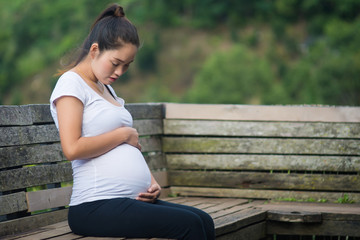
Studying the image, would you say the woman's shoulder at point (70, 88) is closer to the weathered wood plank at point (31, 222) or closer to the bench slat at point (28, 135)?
the bench slat at point (28, 135)

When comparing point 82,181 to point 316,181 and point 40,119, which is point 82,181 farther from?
point 316,181

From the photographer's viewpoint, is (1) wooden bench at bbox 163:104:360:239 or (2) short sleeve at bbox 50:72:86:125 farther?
(1) wooden bench at bbox 163:104:360:239

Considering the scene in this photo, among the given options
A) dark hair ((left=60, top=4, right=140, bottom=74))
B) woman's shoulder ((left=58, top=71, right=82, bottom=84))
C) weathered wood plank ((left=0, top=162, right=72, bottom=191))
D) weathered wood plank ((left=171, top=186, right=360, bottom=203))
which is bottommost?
weathered wood plank ((left=171, top=186, right=360, bottom=203))

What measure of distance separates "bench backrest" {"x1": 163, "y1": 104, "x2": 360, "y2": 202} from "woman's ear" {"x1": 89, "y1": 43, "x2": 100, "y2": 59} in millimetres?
1752

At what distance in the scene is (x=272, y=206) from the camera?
4008mm

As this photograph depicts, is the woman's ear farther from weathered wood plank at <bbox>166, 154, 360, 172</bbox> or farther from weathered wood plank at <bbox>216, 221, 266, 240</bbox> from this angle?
weathered wood plank at <bbox>166, 154, 360, 172</bbox>

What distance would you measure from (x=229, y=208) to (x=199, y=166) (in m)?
0.58

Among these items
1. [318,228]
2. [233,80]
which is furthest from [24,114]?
[233,80]

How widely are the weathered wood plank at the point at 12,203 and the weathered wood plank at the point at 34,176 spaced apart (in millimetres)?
44

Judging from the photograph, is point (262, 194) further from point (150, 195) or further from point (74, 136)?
point (74, 136)

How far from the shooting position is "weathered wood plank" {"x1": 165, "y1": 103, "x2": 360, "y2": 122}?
13.5 ft

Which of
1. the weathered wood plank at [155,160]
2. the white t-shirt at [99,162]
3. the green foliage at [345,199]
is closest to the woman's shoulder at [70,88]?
the white t-shirt at [99,162]

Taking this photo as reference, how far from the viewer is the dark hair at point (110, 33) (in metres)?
2.70

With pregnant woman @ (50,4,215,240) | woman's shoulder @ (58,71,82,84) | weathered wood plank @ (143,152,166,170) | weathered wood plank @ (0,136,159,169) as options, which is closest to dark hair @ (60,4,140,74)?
pregnant woman @ (50,4,215,240)
